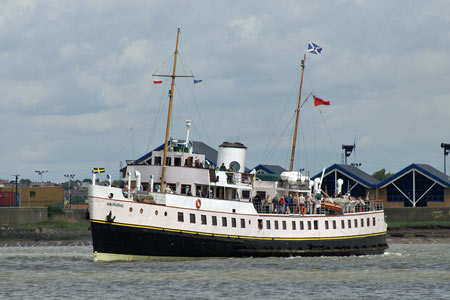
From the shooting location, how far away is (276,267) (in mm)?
49344

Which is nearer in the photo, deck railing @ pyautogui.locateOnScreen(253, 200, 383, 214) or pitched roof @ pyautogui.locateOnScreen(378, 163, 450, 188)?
deck railing @ pyautogui.locateOnScreen(253, 200, 383, 214)

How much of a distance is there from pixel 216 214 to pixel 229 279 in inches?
372

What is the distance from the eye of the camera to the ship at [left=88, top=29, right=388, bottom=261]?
49.5m

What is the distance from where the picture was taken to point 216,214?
2076 inches

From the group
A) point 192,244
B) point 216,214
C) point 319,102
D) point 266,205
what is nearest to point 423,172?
point 319,102

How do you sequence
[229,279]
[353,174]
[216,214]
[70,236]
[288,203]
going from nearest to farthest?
[229,279] → [216,214] → [288,203] → [70,236] → [353,174]

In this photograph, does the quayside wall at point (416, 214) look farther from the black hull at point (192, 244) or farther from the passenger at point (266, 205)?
the passenger at point (266, 205)

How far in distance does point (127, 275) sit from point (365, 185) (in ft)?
219

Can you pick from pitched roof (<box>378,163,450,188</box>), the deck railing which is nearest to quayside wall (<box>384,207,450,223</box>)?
pitched roof (<box>378,163,450,188</box>)

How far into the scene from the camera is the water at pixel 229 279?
127 ft

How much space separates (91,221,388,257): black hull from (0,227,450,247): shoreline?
29.4 metres

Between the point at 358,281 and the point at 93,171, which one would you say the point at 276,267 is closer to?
the point at 358,281

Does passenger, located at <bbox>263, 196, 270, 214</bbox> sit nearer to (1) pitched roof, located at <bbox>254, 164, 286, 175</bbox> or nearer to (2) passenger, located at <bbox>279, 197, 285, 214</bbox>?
(2) passenger, located at <bbox>279, 197, 285, 214</bbox>

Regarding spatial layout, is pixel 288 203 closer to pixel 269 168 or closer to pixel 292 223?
pixel 292 223
